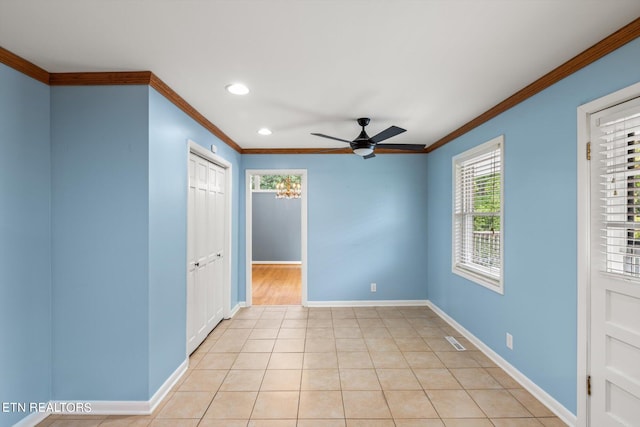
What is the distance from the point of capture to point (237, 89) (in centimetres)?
246

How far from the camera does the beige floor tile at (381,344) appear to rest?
322cm

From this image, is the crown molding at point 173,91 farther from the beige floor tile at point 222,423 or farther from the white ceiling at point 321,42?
the beige floor tile at point 222,423

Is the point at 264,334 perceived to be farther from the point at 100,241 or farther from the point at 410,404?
the point at 100,241

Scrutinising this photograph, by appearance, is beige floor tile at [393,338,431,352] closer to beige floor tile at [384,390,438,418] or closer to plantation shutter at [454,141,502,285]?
beige floor tile at [384,390,438,418]

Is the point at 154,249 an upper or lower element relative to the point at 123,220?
lower

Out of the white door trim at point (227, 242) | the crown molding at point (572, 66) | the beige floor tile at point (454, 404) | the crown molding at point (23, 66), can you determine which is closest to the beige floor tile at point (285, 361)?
the beige floor tile at point (454, 404)

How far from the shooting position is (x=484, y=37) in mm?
1732

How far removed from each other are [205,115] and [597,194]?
10.9 feet

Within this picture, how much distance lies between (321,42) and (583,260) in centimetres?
215

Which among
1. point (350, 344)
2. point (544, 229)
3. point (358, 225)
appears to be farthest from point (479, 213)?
point (350, 344)

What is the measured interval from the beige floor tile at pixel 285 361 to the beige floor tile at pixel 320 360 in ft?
0.20

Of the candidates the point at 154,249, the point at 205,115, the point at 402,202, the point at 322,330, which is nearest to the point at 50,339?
the point at 154,249

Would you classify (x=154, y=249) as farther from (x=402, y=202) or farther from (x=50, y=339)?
(x=402, y=202)

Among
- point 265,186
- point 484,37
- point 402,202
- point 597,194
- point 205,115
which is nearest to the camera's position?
point 484,37
